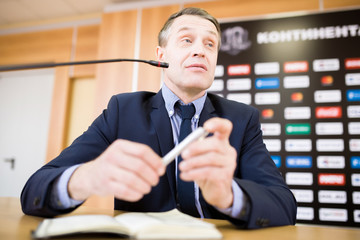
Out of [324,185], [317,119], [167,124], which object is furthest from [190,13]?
[324,185]

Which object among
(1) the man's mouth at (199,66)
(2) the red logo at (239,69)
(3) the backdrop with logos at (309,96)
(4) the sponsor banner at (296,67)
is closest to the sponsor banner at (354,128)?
(3) the backdrop with logos at (309,96)

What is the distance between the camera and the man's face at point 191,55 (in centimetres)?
120

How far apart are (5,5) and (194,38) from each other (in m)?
3.58

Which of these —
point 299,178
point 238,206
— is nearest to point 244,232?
point 238,206

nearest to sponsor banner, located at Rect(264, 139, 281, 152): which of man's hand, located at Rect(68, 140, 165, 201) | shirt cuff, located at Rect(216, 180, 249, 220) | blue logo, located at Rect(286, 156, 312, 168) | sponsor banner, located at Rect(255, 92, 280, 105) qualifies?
blue logo, located at Rect(286, 156, 312, 168)

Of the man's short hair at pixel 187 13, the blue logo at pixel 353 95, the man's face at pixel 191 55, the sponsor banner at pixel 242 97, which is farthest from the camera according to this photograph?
the sponsor banner at pixel 242 97

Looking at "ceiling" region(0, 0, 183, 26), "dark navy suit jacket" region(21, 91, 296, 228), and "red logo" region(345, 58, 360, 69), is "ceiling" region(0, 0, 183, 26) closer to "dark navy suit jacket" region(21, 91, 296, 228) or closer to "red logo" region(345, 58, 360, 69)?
"red logo" region(345, 58, 360, 69)

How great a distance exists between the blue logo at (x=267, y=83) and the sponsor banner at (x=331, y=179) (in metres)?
0.83

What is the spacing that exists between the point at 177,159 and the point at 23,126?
3628 mm

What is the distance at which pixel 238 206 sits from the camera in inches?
29.1

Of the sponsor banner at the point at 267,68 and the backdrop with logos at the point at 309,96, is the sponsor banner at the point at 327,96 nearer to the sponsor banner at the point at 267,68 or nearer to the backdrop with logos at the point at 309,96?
the backdrop with logos at the point at 309,96

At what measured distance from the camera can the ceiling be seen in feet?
11.6

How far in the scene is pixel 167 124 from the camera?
3.85ft

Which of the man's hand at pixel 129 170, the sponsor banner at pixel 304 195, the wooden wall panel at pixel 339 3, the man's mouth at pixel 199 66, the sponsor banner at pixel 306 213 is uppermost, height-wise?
the wooden wall panel at pixel 339 3
